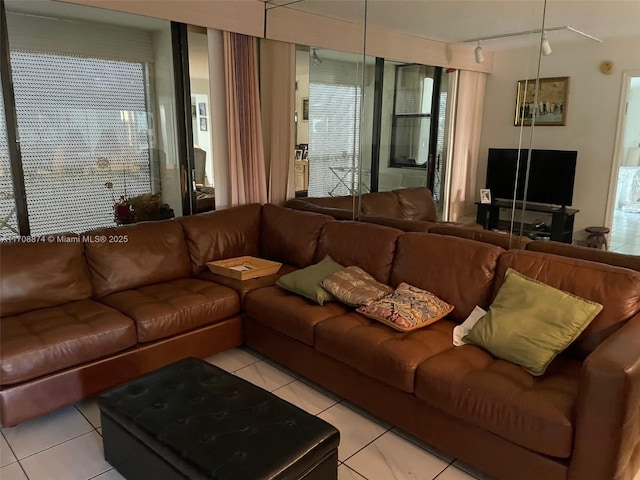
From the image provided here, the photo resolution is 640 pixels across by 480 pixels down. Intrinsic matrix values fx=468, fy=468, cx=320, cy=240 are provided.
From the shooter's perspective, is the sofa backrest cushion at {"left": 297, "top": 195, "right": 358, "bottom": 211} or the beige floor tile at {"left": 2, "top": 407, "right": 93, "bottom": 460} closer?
the beige floor tile at {"left": 2, "top": 407, "right": 93, "bottom": 460}

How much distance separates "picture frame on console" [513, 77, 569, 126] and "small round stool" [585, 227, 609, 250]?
652 millimetres

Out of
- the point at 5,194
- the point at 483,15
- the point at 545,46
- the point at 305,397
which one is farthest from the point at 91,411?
the point at 483,15

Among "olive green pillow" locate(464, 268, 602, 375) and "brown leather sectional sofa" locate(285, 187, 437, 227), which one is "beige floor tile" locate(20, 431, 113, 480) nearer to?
"olive green pillow" locate(464, 268, 602, 375)

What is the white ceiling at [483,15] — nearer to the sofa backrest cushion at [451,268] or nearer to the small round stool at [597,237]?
the small round stool at [597,237]

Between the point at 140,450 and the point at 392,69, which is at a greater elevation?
the point at 392,69

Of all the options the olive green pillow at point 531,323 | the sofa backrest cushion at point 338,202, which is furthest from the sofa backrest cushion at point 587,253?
the sofa backrest cushion at point 338,202

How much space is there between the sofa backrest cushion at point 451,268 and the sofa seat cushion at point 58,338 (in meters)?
1.57

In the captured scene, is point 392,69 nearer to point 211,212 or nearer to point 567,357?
point 211,212

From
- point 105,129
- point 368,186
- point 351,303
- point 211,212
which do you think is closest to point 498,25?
point 368,186

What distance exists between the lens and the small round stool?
8.41 ft

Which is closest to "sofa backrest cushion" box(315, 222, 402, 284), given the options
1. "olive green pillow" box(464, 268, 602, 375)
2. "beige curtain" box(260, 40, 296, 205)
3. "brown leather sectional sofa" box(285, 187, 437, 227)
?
"brown leather sectional sofa" box(285, 187, 437, 227)

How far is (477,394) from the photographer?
71.7 inches

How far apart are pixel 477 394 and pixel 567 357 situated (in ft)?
1.79

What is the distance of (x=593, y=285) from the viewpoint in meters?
2.06
